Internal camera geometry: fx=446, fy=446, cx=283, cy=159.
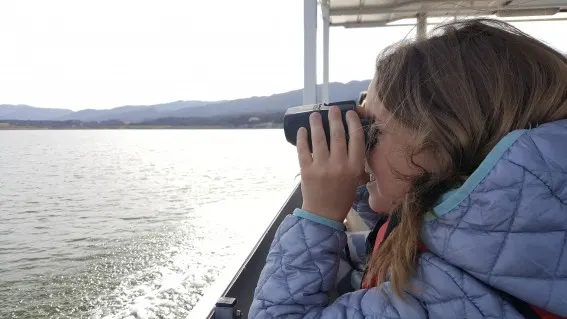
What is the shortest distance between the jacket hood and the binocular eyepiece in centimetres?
18

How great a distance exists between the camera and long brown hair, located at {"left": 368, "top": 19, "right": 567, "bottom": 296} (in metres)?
0.57

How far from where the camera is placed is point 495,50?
605 millimetres

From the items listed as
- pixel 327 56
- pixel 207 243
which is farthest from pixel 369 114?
pixel 207 243

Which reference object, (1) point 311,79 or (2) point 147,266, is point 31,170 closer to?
(2) point 147,266

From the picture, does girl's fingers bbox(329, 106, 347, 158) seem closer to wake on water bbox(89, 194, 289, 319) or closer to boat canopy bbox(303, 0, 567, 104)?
wake on water bbox(89, 194, 289, 319)

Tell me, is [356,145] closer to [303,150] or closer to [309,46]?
[303,150]

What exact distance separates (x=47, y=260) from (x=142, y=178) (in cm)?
1041

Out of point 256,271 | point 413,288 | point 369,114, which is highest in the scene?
point 369,114

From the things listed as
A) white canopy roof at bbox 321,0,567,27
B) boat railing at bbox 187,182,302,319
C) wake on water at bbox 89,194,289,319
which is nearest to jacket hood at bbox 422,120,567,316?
boat railing at bbox 187,182,302,319

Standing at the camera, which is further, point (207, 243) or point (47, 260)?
point (207, 243)

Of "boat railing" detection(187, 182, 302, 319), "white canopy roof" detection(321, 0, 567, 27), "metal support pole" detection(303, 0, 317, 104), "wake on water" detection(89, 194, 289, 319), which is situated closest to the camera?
"boat railing" detection(187, 182, 302, 319)

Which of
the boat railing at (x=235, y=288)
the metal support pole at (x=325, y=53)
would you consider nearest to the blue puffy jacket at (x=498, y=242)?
the boat railing at (x=235, y=288)

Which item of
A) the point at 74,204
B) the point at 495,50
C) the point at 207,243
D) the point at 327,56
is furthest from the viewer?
the point at 74,204

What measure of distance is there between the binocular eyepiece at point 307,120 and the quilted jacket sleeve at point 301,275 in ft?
0.45
